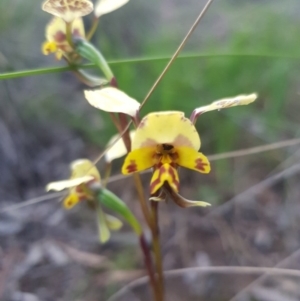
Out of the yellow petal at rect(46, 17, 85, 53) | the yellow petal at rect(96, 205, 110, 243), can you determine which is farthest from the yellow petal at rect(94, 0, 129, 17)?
the yellow petal at rect(96, 205, 110, 243)

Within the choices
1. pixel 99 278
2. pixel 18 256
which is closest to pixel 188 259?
pixel 99 278

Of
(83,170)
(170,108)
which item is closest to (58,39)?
(83,170)

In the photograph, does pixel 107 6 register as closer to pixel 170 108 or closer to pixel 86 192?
pixel 86 192

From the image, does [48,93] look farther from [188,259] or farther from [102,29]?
[188,259]

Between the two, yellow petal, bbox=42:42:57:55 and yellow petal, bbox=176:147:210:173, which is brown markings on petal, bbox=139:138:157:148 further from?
yellow petal, bbox=42:42:57:55

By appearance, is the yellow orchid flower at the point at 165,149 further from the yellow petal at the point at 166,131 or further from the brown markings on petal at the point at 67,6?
the brown markings on petal at the point at 67,6

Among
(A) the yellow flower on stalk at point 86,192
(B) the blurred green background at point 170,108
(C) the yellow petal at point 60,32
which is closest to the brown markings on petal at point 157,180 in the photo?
(A) the yellow flower on stalk at point 86,192
